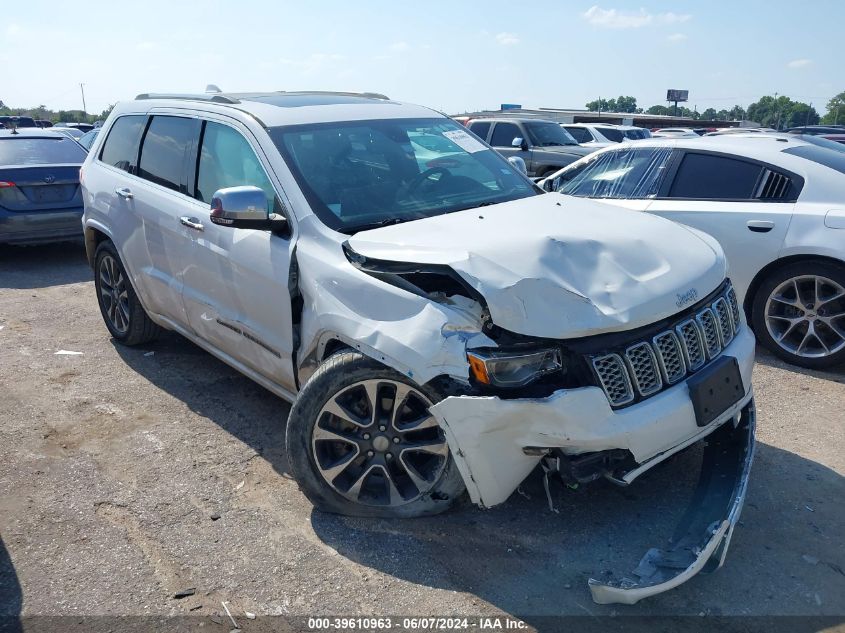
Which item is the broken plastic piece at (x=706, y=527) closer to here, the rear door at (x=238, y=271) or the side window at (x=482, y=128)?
the rear door at (x=238, y=271)

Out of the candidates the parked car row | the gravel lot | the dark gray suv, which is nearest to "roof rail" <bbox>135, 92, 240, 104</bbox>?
the parked car row

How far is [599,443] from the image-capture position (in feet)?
9.20

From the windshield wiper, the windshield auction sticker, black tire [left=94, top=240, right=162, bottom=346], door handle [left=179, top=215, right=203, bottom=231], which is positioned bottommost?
black tire [left=94, top=240, right=162, bottom=346]

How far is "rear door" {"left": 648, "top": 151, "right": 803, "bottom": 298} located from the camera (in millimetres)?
5406

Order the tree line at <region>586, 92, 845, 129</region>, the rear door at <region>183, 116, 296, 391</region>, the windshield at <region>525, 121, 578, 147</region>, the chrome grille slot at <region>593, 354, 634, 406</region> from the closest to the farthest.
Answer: the chrome grille slot at <region>593, 354, 634, 406</region> → the rear door at <region>183, 116, 296, 391</region> → the windshield at <region>525, 121, 578, 147</region> → the tree line at <region>586, 92, 845, 129</region>

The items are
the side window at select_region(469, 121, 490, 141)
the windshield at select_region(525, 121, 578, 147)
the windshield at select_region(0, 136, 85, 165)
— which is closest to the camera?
the windshield at select_region(0, 136, 85, 165)

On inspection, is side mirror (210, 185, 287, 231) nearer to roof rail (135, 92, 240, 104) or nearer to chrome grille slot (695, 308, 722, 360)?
roof rail (135, 92, 240, 104)

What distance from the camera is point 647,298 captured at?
9.88ft

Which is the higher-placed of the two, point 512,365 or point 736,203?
point 736,203

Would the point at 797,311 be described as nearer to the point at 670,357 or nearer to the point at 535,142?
the point at 670,357

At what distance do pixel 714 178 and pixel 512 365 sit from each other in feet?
12.3

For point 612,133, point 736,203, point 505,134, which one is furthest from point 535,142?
point 736,203

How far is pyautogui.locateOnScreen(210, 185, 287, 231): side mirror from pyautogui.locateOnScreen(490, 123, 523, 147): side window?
38.2ft

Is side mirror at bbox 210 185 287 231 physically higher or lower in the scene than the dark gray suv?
higher
